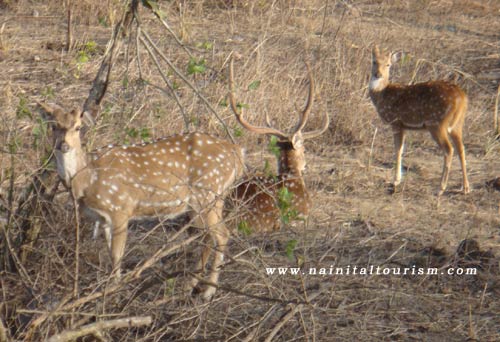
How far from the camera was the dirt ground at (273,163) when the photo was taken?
19.6 feet

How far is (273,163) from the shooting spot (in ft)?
34.0

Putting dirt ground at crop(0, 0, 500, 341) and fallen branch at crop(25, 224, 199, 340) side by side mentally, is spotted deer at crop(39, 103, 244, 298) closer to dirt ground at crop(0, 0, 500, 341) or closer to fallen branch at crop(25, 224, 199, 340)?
dirt ground at crop(0, 0, 500, 341)

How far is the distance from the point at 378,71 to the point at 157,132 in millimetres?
2715

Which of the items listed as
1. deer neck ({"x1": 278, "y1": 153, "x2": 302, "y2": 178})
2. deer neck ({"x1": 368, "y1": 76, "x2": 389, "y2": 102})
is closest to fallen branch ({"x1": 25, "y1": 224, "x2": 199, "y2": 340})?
deer neck ({"x1": 278, "y1": 153, "x2": 302, "y2": 178})

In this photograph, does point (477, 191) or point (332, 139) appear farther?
point (332, 139)

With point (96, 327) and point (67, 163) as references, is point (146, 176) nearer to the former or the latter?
point (67, 163)

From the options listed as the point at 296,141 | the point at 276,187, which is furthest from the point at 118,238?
the point at 296,141

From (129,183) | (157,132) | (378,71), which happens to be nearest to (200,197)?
(129,183)

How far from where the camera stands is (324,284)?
6.68 metres

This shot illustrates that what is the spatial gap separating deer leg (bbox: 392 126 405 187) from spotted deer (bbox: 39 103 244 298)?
8.65 ft

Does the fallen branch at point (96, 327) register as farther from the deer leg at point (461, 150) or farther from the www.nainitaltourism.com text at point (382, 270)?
the deer leg at point (461, 150)

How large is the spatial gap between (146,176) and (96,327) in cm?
228

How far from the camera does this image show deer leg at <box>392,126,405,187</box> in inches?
392

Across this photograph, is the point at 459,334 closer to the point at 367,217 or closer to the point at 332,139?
the point at 367,217
